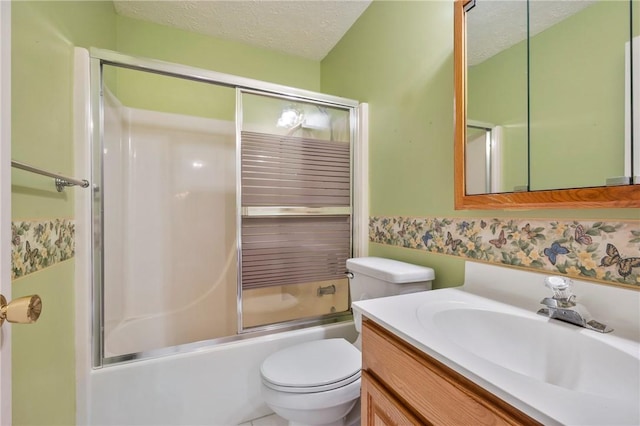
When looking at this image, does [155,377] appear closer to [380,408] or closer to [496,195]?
[380,408]

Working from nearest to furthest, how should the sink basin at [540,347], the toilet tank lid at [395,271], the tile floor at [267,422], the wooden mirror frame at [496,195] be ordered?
the sink basin at [540,347] → the wooden mirror frame at [496,195] → the toilet tank lid at [395,271] → the tile floor at [267,422]

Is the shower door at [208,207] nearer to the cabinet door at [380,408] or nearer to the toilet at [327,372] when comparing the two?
the toilet at [327,372]

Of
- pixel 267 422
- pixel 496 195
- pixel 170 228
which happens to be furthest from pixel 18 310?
pixel 170 228

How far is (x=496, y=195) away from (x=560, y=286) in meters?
0.34

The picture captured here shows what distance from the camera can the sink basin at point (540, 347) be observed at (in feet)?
1.82

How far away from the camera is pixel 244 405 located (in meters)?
1.42

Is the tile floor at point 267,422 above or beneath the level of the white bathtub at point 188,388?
beneath

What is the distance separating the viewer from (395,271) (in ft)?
3.82

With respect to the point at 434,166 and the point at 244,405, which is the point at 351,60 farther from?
the point at 244,405

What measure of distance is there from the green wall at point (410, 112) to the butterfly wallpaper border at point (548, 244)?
4 centimetres

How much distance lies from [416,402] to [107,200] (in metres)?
1.86

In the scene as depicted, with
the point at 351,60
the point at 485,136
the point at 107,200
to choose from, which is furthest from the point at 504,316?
the point at 107,200

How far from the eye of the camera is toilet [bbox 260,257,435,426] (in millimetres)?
1027

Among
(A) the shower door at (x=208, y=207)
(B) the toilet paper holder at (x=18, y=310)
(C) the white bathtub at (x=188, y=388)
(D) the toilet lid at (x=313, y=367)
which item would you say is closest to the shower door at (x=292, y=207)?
(A) the shower door at (x=208, y=207)
